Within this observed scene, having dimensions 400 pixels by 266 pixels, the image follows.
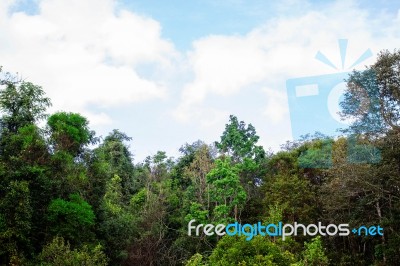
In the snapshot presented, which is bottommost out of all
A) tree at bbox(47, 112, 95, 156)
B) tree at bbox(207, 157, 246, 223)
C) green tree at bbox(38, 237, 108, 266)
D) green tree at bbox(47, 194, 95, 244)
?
green tree at bbox(38, 237, 108, 266)

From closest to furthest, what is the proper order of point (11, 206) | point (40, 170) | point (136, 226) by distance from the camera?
point (11, 206) < point (40, 170) < point (136, 226)

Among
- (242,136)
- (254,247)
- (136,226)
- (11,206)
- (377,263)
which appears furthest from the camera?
(242,136)

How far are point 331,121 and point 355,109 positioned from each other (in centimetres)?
81

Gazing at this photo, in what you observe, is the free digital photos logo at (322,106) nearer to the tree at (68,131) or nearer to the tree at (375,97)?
the tree at (375,97)

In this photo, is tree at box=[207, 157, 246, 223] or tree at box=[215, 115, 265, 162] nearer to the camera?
tree at box=[207, 157, 246, 223]

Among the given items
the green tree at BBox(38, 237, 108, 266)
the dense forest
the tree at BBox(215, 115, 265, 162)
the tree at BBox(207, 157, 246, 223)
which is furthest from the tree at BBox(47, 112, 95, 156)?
the tree at BBox(215, 115, 265, 162)

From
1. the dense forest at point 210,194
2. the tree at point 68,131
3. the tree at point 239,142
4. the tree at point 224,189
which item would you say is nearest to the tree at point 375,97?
the dense forest at point 210,194

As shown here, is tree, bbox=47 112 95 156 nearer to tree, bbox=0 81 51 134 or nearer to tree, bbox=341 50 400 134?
tree, bbox=0 81 51 134

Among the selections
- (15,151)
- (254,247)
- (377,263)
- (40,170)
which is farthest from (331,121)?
(15,151)

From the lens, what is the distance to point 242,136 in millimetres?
22062

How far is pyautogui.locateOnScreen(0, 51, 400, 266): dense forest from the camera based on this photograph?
13094mm

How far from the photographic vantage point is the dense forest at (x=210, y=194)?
1309 cm

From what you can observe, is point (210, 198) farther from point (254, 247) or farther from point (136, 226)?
point (254, 247)

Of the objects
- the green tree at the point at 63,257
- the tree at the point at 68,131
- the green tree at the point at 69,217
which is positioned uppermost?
the tree at the point at 68,131
